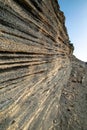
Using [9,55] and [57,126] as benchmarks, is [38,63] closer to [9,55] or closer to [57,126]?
[9,55]

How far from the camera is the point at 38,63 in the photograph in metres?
4.19

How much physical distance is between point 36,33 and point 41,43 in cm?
53

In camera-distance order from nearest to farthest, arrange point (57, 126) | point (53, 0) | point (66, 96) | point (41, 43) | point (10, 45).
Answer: point (10, 45), point (41, 43), point (53, 0), point (57, 126), point (66, 96)

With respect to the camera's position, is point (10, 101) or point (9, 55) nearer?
point (9, 55)

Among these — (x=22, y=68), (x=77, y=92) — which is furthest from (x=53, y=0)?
(x=77, y=92)

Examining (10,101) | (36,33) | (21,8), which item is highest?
(21,8)

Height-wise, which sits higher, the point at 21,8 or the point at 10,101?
the point at 21,8

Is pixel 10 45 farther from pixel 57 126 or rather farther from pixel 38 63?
pixel 57 126

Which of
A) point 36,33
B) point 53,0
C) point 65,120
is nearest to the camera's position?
point 36,33

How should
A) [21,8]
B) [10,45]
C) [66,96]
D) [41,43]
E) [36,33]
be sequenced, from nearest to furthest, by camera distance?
[10,45] → [21,8] → [36,33] → [41,43] → [66,96]

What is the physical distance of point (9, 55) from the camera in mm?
2529

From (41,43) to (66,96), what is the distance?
27.6 feet

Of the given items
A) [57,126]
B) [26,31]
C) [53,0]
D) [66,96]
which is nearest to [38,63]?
[26,31]

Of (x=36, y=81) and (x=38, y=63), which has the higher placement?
(x=38, y=63)
